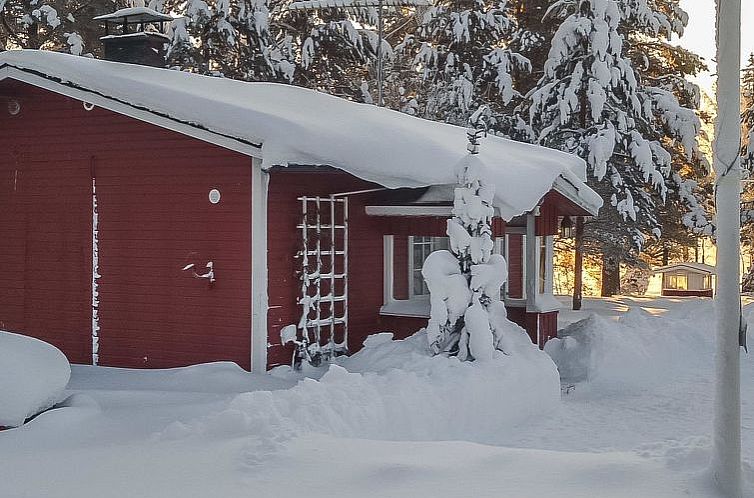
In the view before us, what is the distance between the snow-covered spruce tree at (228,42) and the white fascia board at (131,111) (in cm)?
1307

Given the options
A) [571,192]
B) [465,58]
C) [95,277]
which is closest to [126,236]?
[95,277]

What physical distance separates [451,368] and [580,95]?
13487mm

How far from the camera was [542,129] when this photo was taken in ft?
69.6

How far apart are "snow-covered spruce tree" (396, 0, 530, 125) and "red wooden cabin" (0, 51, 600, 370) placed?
11193 millimetres

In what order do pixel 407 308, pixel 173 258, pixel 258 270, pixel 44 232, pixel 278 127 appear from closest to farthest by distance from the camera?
pixel 278 127 < pixel 258 270 < pixel 173 258 < pixel 44 232 < pixel 407 308

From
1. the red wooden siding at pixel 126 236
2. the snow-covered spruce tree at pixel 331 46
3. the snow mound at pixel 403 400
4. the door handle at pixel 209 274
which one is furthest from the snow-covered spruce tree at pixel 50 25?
the snow mound at pixel 403 400

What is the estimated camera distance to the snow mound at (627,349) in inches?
484

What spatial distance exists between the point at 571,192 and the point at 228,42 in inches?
548

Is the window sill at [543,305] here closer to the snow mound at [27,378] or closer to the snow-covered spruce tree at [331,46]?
the snow mound at [27,378]

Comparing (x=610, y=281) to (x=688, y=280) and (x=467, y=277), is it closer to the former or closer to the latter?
(x=688, y=280)

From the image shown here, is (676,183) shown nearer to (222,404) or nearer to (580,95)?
(580,95)

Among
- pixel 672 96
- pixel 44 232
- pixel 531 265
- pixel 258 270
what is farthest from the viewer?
pixel 672 96

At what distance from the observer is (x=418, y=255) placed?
484 inches

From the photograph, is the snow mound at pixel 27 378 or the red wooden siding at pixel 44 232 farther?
the red wooden siding at pixel 44 232
